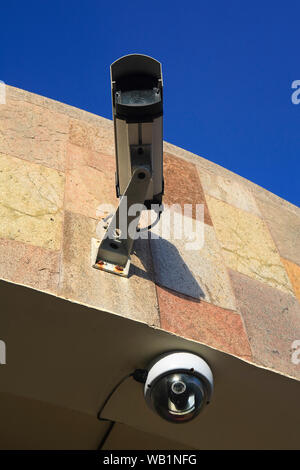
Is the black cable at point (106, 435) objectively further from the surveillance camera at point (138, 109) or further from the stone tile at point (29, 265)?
the surveillance camera at point (138, 109)

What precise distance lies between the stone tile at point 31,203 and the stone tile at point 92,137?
0.54 meters

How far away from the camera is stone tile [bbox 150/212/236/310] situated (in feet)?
9.48

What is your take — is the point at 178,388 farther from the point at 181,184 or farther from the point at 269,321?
the point at 181,184

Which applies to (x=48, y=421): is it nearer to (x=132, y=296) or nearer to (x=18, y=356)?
(x=18, y=356)

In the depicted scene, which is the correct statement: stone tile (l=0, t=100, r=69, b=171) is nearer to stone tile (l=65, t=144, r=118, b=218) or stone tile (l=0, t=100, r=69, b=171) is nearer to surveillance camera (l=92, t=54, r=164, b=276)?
stone tile (l=65, t=144, r=118, b=218)

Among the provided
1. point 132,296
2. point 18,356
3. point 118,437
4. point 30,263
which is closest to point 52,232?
point 30,263

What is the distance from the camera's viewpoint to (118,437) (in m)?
2.71

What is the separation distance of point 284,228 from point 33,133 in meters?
2.05

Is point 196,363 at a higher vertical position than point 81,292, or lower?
lower

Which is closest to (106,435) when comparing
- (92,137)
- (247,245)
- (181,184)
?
(247,245)

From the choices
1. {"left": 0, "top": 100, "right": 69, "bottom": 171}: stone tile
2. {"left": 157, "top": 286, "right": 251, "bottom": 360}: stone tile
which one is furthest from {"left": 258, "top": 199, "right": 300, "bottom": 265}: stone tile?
{"left": 0, "top": 100, "right": 69, "bottom": 171}: stone tile

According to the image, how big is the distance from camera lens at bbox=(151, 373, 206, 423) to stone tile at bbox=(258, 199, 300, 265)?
181 cm

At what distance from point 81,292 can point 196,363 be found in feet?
1.95

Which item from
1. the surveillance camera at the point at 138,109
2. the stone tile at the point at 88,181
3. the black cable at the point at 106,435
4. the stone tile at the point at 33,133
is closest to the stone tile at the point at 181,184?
the stone tile at the point at 88,181
